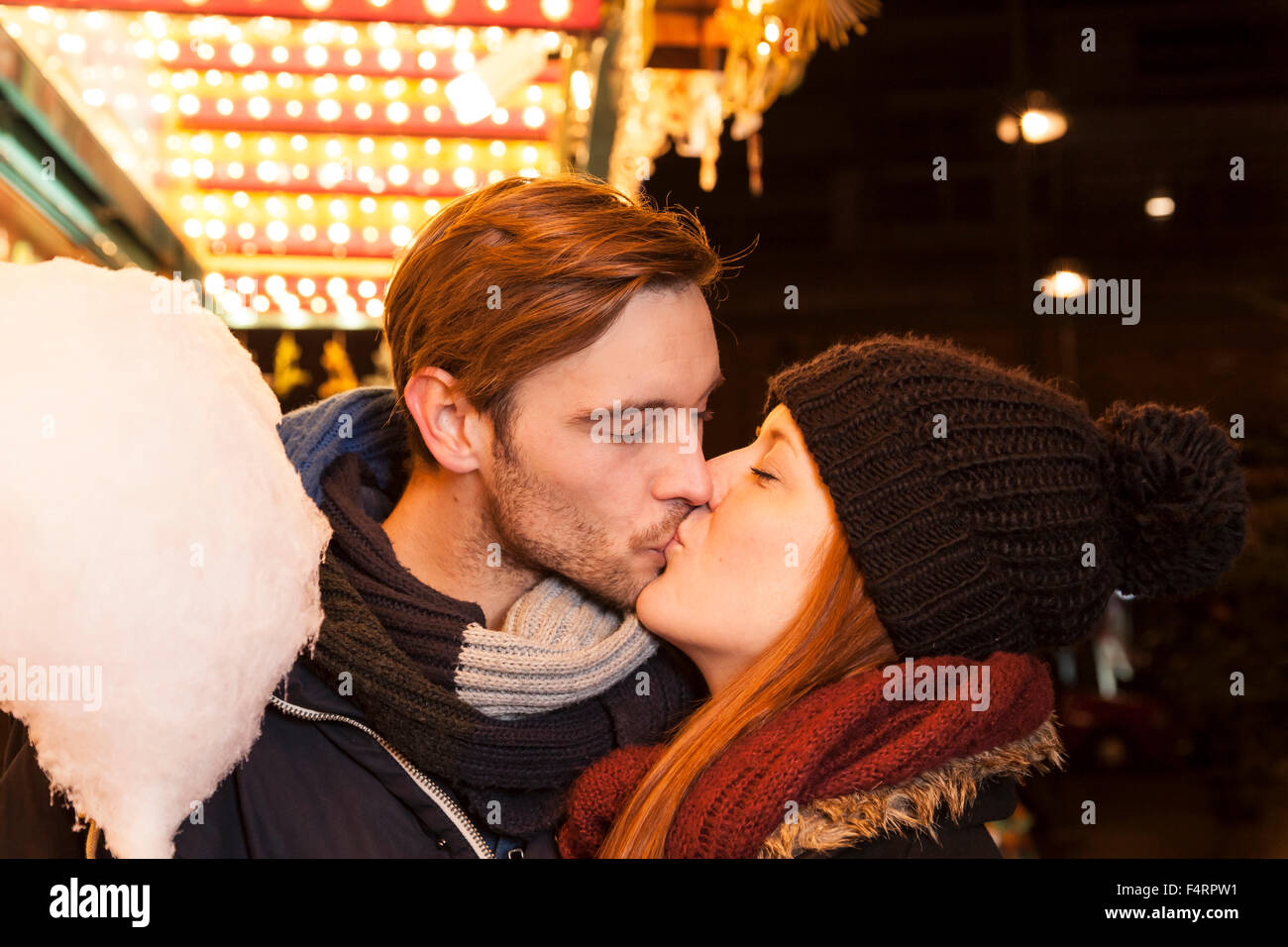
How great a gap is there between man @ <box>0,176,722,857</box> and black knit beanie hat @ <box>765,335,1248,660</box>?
1.19 ft

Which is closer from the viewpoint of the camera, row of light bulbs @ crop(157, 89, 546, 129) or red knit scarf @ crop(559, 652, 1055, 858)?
red knit scarf @ crop(559, 652, 1055, 858)

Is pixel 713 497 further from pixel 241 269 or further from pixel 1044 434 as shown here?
pixel 241 269

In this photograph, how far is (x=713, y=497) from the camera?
1.83m

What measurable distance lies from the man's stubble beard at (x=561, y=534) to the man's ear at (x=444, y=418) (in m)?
0.06

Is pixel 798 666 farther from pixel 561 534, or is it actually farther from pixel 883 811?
pixel 561 534

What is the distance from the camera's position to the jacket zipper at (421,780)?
1.57 metres

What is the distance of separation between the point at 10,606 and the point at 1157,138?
6.70 m

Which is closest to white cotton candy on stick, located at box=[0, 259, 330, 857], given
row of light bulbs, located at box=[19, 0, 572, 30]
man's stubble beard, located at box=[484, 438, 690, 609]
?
man's stubble beard, located at box=[484, 438, 690, 609]

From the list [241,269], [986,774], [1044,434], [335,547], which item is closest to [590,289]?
[335,547]

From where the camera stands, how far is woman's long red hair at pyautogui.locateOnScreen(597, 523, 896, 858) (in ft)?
4.98

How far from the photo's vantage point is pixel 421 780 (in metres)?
1.61

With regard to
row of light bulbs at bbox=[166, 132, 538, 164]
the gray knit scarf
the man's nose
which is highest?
row of light bulbs at bbox=[166, 132, 538, 164]

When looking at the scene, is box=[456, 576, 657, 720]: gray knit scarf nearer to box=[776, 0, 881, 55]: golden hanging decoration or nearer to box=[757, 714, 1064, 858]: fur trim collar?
box=[757, 714, 1064, 858]: fur trim collar

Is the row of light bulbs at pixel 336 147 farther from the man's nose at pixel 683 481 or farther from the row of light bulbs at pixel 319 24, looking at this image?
the man's nose at pixel 683 481
